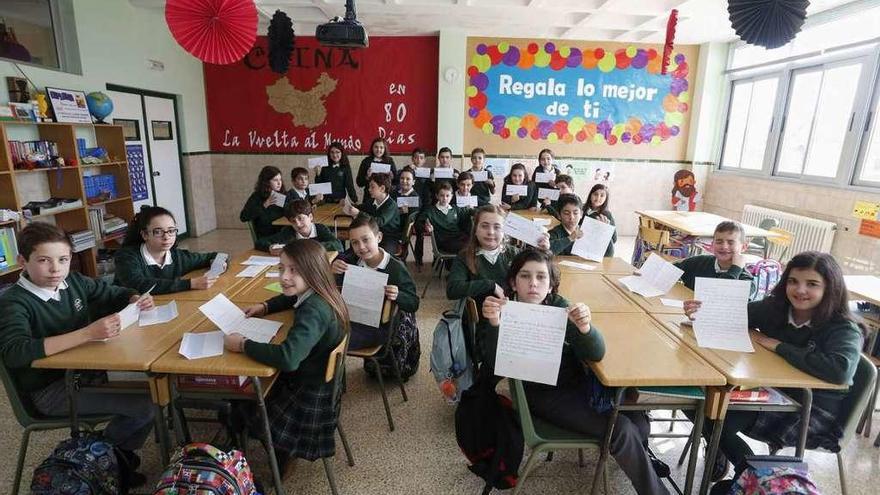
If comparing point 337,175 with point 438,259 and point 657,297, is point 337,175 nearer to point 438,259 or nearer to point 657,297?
point 438,259

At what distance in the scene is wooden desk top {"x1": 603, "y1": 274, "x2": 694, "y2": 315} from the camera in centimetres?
238

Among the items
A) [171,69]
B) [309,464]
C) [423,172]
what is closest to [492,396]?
[309,464]

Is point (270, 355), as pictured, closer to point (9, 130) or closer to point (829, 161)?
point (9, 130)

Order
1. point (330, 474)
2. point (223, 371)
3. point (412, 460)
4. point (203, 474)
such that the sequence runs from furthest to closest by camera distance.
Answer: point (412, 460) → point (330, 474) → point (223, 371) → point (203, 474)

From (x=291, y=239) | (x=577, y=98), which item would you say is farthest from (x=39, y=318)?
(x=577, y=98)

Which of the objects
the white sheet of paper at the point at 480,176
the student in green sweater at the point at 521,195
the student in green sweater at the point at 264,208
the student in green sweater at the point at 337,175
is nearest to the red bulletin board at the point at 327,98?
the student in green sweater at the point at 337,175

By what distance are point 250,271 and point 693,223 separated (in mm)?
4527

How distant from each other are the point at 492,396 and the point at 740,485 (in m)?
0.96

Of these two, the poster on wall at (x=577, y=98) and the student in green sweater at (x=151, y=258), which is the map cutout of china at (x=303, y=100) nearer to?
the poster on wall at (x=577, y=98)

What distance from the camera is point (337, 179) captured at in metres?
A: 5.94

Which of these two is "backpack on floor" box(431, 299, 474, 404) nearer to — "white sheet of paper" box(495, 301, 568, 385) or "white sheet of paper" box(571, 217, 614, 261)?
"white sheet of paper" box(495, 301, 568, 385)

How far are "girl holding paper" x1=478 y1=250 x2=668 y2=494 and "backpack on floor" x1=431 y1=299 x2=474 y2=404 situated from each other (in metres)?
0.18

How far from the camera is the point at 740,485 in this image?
1723mm

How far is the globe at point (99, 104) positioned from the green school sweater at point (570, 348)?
4.73 meters
